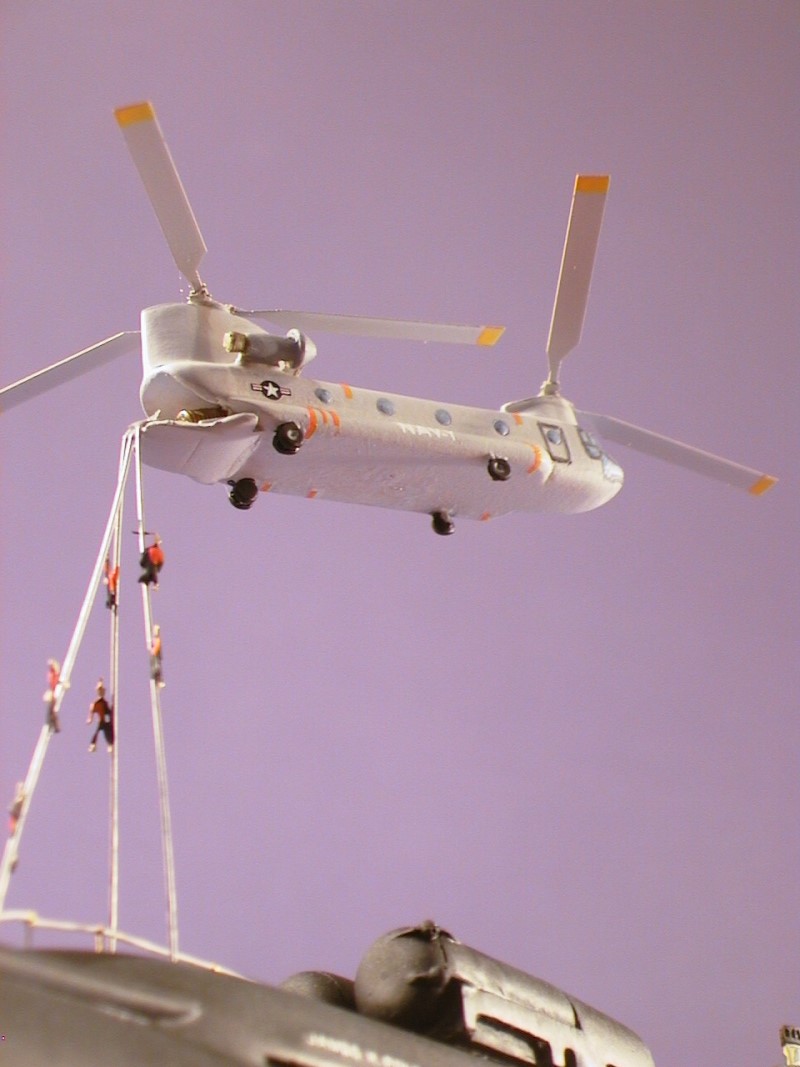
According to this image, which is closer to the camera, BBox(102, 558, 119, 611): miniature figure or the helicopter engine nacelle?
BBox(102, 558, 119, 611): miniature figure

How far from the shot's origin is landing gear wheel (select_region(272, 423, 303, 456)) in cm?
1423

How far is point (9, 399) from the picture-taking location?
15242mm

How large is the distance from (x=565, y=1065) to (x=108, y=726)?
5.10 metres

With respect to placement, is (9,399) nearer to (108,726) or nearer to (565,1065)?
(108,726)

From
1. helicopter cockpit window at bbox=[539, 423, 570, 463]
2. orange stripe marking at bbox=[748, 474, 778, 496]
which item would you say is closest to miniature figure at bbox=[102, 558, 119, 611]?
helicopter cockpit window at bbox=[539, 423, 570, 463]

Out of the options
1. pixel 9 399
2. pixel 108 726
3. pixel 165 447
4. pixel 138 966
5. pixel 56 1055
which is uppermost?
pixel 9 399

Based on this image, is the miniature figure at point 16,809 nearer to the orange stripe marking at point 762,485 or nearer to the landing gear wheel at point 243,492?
the landing gear wheel at point 243,492

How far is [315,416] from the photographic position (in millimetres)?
14586

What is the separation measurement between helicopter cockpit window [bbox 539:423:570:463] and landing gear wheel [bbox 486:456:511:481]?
3.32ft

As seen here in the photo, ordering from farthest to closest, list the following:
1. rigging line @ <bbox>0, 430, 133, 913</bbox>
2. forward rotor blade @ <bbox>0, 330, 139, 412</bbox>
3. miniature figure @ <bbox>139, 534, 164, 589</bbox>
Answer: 1. forward rotor blade @ <bbox>0, 330, 139, 412</bbox>
2. miniature figure @ <bbox>139, 534, 164, 589</bbox>
3. rigging line @ <bbox>0, 430, 133, 913</bbox>

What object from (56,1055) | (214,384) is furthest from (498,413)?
(56,1055)

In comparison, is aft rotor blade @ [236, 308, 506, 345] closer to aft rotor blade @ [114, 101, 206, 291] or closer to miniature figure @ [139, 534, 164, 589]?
aft rotor blade @ [114, 101, 206, 291]

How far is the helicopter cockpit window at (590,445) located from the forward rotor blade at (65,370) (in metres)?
6.07

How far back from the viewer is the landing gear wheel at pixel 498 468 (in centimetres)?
1596
